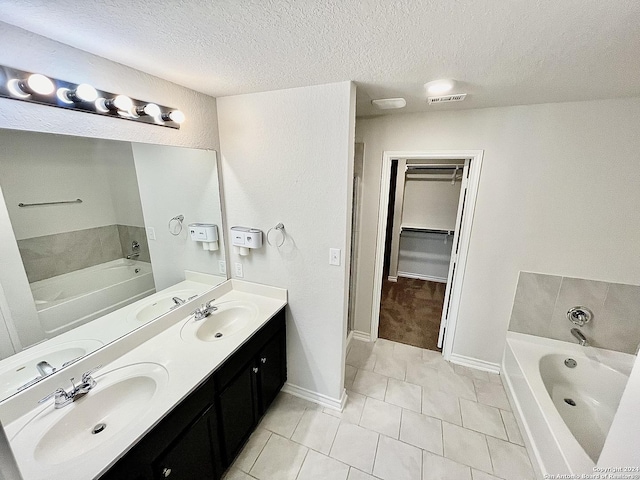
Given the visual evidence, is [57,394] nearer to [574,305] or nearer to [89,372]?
[89,372]

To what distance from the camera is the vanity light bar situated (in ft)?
3.27

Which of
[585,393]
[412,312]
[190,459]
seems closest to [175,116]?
[190,459]

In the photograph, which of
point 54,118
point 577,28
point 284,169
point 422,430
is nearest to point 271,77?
point 284,169

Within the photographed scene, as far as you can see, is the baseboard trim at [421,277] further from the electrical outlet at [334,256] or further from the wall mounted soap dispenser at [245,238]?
the wall mounted soap dispenser at [245,238]

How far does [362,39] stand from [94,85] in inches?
49.8

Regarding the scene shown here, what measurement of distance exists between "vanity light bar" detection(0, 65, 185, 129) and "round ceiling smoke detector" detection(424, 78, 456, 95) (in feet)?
5.06

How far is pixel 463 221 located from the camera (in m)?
2.30

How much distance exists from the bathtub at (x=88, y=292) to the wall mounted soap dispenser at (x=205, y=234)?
41 cm

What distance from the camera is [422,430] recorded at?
1873 mm

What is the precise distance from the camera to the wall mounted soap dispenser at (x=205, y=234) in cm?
198

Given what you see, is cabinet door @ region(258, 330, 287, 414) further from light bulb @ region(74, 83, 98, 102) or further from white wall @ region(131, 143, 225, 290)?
light bulb @ region(74, 83, 98, 102)

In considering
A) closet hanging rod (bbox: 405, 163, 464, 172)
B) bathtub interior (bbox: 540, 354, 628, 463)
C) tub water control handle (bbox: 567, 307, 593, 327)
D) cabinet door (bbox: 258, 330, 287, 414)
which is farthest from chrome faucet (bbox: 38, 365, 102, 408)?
closet hanging rod (bbox: 405, 163, 464, 172)

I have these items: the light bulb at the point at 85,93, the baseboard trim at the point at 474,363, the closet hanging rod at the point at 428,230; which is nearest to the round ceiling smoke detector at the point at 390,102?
the light bulb at the point at 85,93

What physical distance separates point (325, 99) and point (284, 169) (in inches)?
19.8
